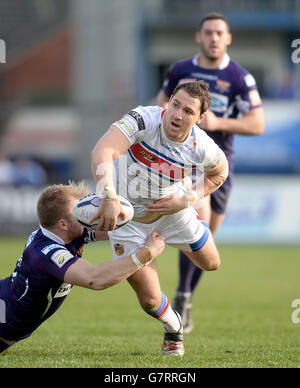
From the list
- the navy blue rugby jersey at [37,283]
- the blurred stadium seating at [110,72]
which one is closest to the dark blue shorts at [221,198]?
the navy blue rugby jersey at [37,283]

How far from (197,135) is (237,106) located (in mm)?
2051

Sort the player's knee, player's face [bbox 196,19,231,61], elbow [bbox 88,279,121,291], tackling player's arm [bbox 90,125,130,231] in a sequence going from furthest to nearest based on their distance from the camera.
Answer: player's face [bbox 196,19,231,61], the player's knee, elbow [bbox 88,279,121,291], tackling player's arm [bbox 90,125,130,231]

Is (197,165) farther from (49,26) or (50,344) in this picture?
(49,26)

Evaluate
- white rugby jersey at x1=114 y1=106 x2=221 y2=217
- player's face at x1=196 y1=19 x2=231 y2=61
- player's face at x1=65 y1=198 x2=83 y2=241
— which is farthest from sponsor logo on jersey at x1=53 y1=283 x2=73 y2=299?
player's face at x1=196 y1=19 x2=231 y2=61

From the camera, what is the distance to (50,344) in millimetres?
6137

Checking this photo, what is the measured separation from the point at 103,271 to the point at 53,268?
1.19ft

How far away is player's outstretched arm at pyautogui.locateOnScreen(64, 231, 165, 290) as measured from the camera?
16.2 feet

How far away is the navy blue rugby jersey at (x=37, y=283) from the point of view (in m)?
5.06

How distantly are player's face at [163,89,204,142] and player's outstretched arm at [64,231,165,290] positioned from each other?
0.89 meters

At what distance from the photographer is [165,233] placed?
222 inches

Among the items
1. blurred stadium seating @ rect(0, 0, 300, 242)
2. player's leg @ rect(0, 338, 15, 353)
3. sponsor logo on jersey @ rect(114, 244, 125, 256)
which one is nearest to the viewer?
player's leg @ rect(0, 338, 15, 353)

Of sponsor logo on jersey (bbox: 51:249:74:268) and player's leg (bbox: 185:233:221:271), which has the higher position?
sponsor logo on jersey (bbox: 51:249:74:268)

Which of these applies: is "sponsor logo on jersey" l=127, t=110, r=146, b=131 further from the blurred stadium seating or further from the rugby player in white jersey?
the blurred stadium seating

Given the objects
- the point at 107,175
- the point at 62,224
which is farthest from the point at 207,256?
the point at 107,175
